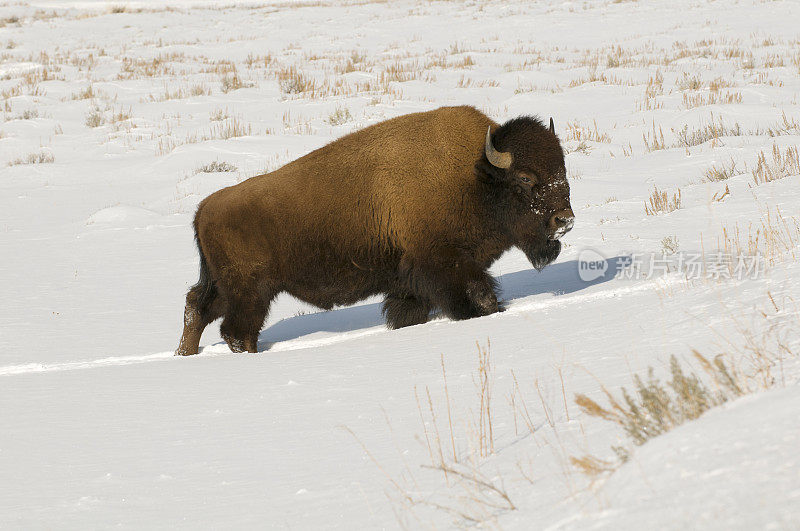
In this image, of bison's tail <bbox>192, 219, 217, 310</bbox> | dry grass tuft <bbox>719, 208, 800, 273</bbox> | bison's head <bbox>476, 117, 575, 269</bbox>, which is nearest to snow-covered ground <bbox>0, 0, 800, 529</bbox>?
dry grass tuft <bbox>719, 208, 800, 273</bbox>

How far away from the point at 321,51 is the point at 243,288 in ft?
81.1

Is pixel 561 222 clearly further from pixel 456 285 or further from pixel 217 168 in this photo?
pixel 217 168

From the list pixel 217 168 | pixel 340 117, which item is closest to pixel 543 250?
pixel 217 168

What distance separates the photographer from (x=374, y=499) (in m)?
2.72

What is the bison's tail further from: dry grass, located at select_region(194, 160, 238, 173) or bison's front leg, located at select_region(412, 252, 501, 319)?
dry grass, located at select_region(194, 160, 238, 173)

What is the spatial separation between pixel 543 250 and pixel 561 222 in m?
0.38

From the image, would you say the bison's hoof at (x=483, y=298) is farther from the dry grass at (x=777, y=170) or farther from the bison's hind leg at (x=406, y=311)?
the dry grass at (x=777, y=170)

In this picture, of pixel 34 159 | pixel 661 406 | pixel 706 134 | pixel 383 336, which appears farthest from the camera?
pixel 34 159

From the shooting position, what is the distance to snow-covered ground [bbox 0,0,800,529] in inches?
96.5

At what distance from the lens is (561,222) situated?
615 cm

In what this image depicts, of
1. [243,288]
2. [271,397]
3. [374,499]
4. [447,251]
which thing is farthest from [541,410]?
[243,288]

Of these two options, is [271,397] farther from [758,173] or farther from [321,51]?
[321,51]

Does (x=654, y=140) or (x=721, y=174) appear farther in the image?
(x=654, y=140)

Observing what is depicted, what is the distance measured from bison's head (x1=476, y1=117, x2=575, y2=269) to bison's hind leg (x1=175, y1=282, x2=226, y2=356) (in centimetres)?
250
